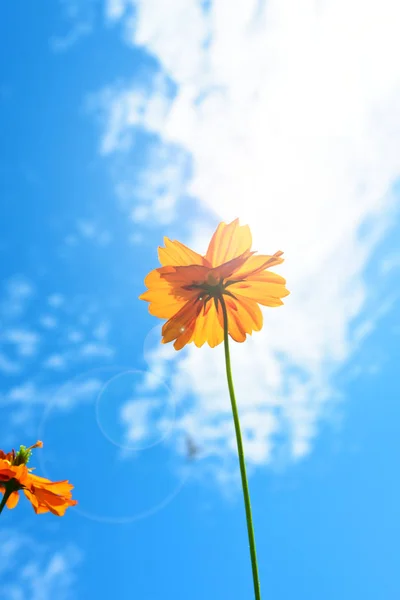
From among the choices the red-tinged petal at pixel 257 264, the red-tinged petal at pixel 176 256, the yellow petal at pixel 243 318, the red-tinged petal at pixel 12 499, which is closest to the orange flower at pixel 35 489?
the red-tinged petal at pixel 12 499

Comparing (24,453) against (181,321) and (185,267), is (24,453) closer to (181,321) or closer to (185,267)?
(181,321)

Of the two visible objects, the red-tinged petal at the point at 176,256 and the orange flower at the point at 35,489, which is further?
the orange flower at the point at 35,489

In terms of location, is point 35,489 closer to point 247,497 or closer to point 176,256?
point 176,256

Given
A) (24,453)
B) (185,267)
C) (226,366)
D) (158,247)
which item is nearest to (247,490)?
(226,366)

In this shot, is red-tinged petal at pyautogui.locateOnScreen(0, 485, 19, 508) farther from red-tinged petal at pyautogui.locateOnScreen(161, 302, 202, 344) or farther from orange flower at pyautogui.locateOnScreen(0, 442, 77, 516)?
red-tinged petal at pyautogui.locateOnScreen(161, 302, 202, 344)

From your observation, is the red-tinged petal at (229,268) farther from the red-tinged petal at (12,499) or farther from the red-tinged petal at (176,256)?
the red-tinged petal at (12,499)

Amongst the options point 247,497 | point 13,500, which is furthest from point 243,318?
point 13,500

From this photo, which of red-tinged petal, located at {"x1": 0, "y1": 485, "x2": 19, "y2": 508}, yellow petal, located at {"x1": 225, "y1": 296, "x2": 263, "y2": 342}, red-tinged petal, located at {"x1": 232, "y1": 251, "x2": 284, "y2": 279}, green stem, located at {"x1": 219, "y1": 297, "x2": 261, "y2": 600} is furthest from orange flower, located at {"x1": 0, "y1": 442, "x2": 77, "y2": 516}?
green stem, located at {"x1": 219, "y1": 297, "x2": 261, "y2": 600}
